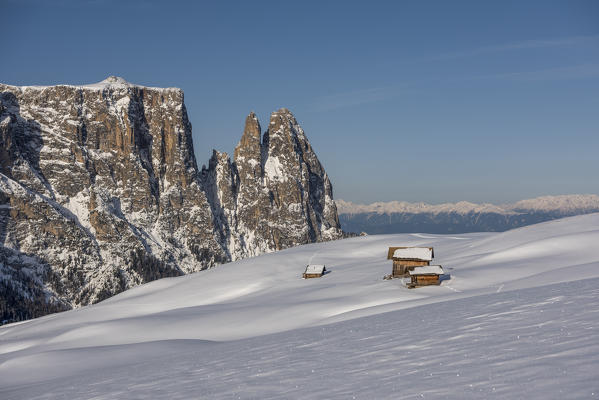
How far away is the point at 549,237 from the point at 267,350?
3602 centimetres

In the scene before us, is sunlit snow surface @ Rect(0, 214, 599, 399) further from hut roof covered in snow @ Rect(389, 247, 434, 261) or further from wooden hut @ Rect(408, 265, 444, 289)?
hut roof covered in snow @ Rect(389, 247, 434, 261)

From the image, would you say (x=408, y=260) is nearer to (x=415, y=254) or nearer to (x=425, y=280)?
(x=415, y=254)

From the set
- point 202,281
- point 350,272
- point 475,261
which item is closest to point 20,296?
point 202,281

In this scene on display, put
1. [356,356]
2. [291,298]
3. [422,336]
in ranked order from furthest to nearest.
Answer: [291,298] < [422,336] < [356,356]

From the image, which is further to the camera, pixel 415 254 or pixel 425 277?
pixel 415 254

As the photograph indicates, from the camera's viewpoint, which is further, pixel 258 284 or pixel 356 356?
pixel 258 284

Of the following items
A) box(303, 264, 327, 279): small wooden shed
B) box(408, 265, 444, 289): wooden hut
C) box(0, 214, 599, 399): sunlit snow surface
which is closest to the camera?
box(0, 214, 599, 399): sunlit snow surface

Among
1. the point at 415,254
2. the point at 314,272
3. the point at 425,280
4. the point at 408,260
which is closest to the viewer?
the point at 425,280

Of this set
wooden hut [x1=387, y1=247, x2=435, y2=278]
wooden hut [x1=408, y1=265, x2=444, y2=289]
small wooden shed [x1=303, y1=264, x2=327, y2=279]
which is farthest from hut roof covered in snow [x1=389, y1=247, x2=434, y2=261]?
small wooden shed [x1=303, y1=264, x2=327, y2=279]

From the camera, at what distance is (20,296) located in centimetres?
17675

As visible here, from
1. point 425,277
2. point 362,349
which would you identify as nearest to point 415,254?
point 425,277

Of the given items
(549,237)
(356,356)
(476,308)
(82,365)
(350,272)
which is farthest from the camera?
(350,272)

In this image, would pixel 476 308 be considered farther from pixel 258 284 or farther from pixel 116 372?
pixel 258 284

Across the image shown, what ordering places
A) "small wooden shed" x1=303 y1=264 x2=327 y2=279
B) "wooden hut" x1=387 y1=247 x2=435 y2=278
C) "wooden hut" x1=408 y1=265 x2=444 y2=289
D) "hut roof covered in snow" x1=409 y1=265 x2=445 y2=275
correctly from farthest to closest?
"small wooden shed" x1=303 y1=264 x2=327 y2=279 < "wooden hut" x1=387 y1=247 x2=435 y2=278 < "wooden hut" x1=408 y1=265 x2=444 y2=289 < "hut roof covered in snow" x1=409 y1=265 x2=445 y2=275
